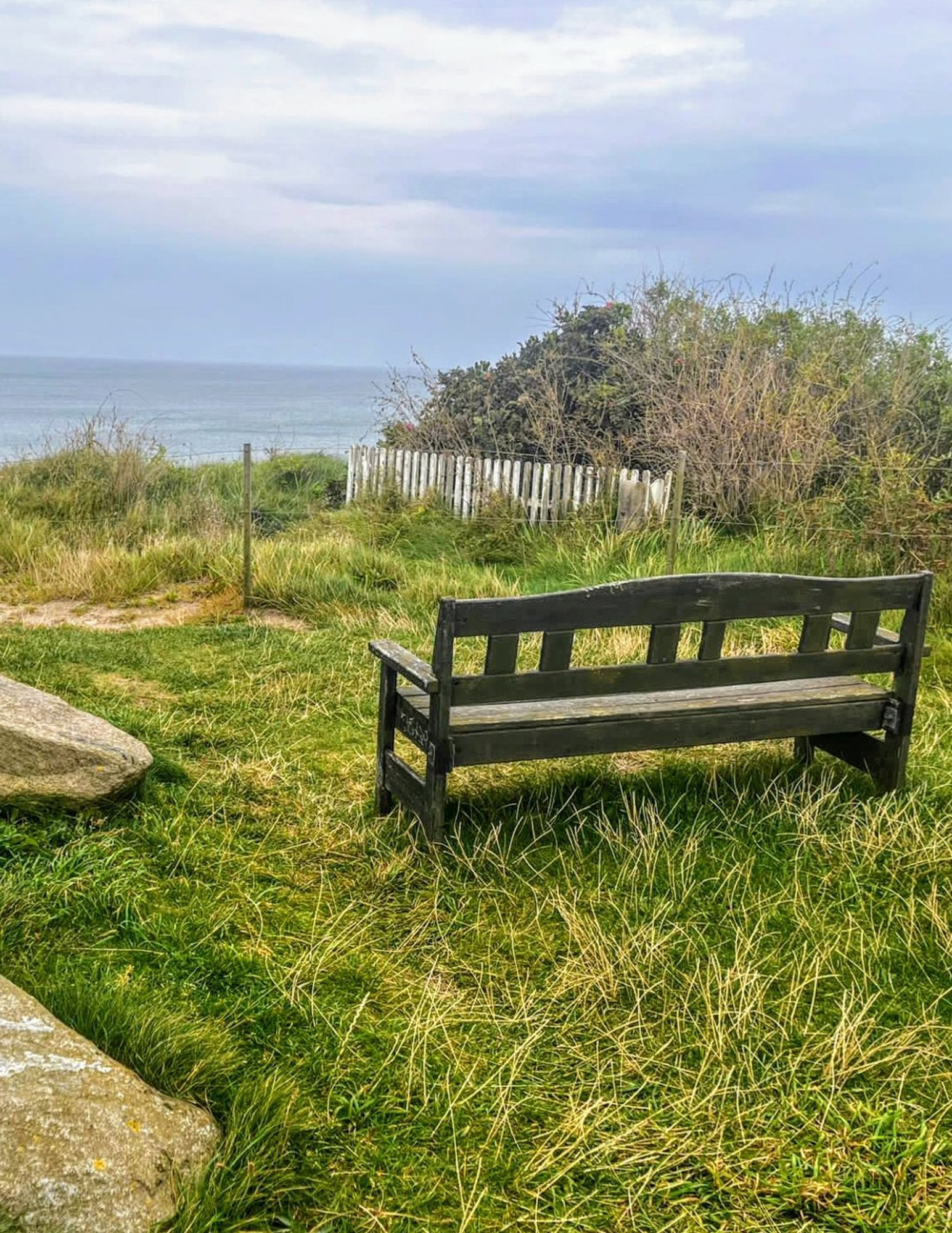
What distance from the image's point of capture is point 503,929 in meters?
3.56

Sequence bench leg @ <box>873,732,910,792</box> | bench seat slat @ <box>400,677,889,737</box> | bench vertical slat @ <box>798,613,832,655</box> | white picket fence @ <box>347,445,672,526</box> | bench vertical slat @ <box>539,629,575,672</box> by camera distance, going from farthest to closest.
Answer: white picket fence @ <box>347,445,672,526</box>, bench leg @ <box>873,732,910,792</box>, bench vertical slat @ <box>798,613,832,655</box>, bench seat slat @ <box>400,677,889,737</box>, bench vertical slat @ <box>539,629,575,672</box>

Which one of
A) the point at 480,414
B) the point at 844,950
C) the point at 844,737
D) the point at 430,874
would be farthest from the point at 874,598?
the point at 480,414

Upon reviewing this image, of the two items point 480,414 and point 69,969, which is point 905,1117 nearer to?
point 69,969

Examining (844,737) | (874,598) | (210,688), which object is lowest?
(210,688)

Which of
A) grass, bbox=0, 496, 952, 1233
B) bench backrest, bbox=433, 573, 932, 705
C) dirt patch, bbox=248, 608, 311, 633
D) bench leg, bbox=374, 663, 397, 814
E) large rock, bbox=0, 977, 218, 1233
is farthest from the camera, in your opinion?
dirt patch, bbox=248, 608, 311, 633

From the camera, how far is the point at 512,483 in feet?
42.3

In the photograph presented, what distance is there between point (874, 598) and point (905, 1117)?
2.04 metres

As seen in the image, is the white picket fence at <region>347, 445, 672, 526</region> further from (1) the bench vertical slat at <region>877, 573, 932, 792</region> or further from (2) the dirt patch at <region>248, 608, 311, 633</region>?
(1) the bench vertical slat at <region>877, 573, 932, 792</region>

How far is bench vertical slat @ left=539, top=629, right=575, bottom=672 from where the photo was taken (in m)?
3.84

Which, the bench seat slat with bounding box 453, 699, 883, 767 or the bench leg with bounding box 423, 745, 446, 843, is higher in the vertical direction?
the bench seat slat with bounding box 453, 699, 883, 767

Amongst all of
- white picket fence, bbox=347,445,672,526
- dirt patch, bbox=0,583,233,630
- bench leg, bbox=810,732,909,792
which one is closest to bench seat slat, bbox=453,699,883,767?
bench leg, bbox=810,732,909,792

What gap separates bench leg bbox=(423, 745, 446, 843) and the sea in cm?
853

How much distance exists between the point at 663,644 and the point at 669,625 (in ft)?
0.24

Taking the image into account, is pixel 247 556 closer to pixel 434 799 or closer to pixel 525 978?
pixel 434 799
